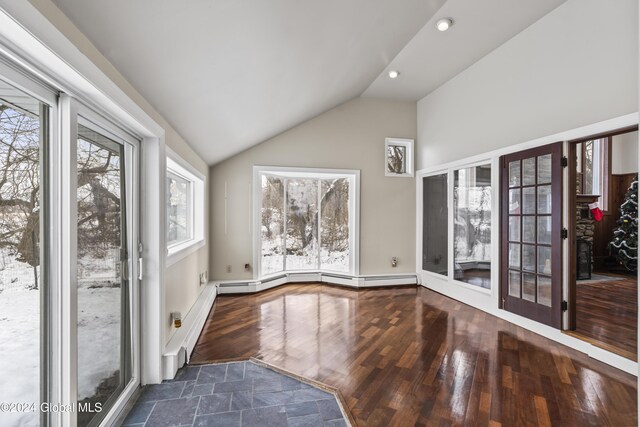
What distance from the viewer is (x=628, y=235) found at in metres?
5.79

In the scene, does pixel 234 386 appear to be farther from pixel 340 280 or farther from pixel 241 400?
pixel 340 280

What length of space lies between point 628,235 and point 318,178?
240 inches

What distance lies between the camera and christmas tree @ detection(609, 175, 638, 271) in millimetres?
5676

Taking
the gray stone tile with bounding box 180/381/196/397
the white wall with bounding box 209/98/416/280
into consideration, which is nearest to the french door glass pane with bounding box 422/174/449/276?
the white wall with bounding box 209/98/416/280

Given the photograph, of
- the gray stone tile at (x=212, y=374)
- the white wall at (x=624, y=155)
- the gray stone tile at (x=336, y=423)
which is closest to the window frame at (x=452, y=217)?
the gray stone tile at (x=336, y=423)

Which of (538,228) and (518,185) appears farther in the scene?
(518,185)

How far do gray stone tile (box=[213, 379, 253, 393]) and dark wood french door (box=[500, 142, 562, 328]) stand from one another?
9.75ft

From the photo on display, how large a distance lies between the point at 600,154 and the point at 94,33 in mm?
8927

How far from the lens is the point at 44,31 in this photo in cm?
97

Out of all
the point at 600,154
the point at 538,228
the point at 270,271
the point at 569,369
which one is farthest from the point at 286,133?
the point at 600,154

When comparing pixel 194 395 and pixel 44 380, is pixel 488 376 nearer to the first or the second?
pixel 194 395

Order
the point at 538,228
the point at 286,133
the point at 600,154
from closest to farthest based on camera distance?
1. the point at 538,228
2. the point at 286,133
3. the point at 600,154

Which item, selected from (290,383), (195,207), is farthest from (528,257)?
(195,207)

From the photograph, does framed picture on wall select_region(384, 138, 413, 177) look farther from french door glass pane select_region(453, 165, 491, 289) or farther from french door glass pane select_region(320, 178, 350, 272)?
french door glass pane select_region(453, 165, 491, 289)
